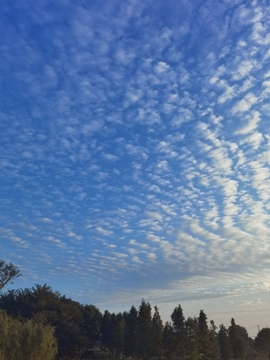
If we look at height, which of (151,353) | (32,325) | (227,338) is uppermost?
(227,338)

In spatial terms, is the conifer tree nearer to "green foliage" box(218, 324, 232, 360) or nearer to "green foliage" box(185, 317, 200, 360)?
"green foliage" box(185, 317, 200, 360)

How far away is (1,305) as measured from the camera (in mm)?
70000

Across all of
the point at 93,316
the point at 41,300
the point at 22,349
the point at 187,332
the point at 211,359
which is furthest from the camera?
the point at 93,316

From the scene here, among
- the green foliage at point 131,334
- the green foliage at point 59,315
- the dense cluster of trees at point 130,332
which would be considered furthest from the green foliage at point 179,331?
the green foliage at point 59,315

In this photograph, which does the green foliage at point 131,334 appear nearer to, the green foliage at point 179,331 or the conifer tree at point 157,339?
the conifer tree at point 157,339

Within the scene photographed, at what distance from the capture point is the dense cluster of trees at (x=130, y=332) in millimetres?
52062

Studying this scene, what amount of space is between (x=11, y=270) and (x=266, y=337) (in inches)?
1821

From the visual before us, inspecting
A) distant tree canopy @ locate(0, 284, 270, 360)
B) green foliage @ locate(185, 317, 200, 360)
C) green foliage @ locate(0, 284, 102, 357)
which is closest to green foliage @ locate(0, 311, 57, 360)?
distant tree canopy @ locate(0, 284, 270, 360)

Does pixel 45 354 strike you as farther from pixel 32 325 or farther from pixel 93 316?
pixel 93 316

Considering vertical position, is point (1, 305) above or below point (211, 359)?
above

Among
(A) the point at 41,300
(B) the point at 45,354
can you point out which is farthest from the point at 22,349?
(A) the point at 41,300

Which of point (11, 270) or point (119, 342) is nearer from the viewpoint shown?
point (11, 270)

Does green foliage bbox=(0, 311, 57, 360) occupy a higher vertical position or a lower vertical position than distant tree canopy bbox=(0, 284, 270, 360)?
lower

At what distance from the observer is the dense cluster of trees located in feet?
171
